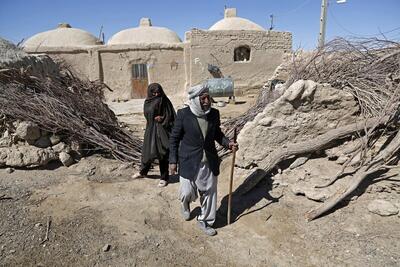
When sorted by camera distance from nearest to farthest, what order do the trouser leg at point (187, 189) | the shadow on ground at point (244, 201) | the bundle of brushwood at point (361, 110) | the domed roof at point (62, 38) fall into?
the trouser leg at point (187, 189) → the bundle of brushwood at point (361, 110) → the shadow on ground at point (244, 201) → the domed roof at point (62, 38)

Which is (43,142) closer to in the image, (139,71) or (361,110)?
(361,110)

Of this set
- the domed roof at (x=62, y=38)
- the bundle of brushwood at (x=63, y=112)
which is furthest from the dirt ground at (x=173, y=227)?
the domed roof at (x=62, y=38)

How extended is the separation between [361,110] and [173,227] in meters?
2.64

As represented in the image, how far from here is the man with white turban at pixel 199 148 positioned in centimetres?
264

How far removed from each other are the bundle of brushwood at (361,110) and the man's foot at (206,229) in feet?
2.59

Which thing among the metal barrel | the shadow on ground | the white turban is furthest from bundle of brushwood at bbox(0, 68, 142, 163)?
the metal barrel

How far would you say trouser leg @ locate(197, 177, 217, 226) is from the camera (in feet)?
9.37

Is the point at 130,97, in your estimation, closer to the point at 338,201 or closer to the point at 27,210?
the point at 27,210

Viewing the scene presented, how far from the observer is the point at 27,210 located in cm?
319

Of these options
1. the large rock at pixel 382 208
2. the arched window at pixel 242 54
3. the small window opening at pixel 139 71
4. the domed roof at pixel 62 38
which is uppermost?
the domed roof at pixel 62 38

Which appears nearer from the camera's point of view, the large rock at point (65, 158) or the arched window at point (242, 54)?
the large rock at point (65, 158)

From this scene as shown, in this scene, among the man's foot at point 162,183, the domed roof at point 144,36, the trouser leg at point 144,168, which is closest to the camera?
the man's foot at point 162,183

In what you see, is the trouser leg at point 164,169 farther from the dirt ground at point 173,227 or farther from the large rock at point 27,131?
the large rock at point 27,131

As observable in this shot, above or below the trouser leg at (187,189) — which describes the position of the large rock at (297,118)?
above
